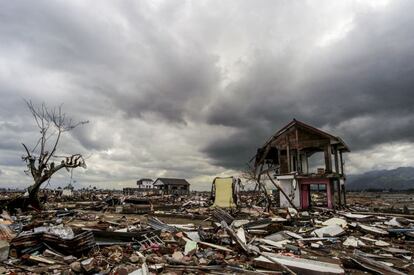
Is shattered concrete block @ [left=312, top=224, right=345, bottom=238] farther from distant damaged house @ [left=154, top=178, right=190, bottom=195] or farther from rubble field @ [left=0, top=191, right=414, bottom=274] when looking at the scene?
distant damaged house @ [left=154, top=178, right=190, bottom=195]

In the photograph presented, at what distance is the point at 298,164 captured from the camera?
2573 cm

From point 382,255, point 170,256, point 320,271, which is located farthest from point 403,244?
point 170,256

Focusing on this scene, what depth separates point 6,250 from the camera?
761 centimetres

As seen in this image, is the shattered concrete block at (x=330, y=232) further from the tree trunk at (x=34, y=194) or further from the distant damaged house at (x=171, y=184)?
the distant damaged house at (x=171, y=184)

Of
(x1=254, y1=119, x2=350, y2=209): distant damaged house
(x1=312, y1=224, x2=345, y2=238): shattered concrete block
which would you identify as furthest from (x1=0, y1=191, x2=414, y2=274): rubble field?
(x1=254, y1=119, x2=350, y2=209): distant damaged house

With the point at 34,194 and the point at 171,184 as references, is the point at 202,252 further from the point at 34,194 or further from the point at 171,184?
the point at 171,184

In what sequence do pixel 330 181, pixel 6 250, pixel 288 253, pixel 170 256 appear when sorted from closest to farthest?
pixel 6 250 → pixel 170 256 → pixel 288 253 → pixel 330 181

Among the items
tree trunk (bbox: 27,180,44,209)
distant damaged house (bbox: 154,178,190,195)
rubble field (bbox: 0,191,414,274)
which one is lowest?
rubble field (bbox: 0,191,414,274)

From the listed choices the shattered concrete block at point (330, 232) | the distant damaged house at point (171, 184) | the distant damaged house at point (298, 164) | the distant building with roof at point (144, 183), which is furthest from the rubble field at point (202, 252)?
the distant building with roof at point (144, 183)

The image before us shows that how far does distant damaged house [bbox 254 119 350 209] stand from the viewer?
79.8 ft

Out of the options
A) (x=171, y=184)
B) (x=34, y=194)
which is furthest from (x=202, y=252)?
(x=171, y=184)

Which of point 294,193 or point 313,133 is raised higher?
point 313,133

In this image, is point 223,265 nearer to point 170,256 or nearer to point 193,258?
point 193,258

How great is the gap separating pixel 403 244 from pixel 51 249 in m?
11.6
